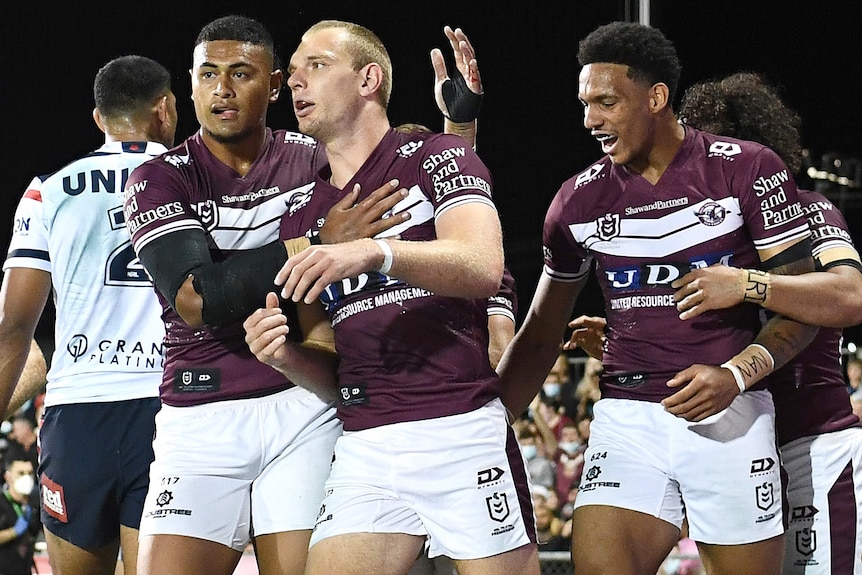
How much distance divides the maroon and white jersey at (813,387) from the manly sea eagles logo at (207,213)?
6.87 ft

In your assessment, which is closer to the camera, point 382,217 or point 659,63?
point 382,217

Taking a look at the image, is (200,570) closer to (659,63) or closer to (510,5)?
(659,63)

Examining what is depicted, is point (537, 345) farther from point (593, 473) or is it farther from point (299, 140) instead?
point (299, 140)

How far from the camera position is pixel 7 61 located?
50.9 ft

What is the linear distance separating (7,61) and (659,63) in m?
13.2

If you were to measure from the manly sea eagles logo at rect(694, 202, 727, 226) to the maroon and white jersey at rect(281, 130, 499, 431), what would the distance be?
2.65 ft

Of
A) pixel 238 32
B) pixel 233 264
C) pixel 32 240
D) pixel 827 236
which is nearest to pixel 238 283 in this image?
pixel 233 264

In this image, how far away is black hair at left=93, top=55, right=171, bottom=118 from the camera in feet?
15.6

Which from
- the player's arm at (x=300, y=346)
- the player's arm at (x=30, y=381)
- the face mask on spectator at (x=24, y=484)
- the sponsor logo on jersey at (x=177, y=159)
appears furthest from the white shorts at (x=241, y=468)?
the face mask on spectator at (x=24, y=484)

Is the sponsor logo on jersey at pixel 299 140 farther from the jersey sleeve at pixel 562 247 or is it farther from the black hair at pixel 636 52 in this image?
the black hair at pixel 636 52

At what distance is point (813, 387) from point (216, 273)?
7.31ft

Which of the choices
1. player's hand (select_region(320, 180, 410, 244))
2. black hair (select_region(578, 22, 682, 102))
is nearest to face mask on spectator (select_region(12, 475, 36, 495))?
player's hand (select_region(320, 180, 410, 244))

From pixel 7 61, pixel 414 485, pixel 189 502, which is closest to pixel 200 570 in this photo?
pixel 189 502

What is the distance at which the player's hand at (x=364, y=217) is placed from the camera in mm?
3484
